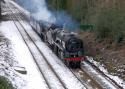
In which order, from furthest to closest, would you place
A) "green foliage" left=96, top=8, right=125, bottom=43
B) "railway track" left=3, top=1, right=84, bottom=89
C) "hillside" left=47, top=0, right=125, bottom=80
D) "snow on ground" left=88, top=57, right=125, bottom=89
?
1. "green foliage" left=96, top=8, right=125, bottom=43
2. "hillside" left=47, top=0, right=125, bottom=80
3. "snow on ground" left=88, top=57, right=125, bottom=89
4. "railway track" left=3, top=1, right=84, bottom=89

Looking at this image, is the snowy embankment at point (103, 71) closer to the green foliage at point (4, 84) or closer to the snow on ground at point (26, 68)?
the snow on ground at point (26, 68)

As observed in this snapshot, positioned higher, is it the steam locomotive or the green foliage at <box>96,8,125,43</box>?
the green foliage at <box>96,8,125,43</box>

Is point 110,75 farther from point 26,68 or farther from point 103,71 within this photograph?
point 26,68

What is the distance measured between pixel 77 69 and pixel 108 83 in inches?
179

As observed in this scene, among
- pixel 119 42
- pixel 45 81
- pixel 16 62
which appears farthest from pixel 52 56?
pixel 45 81

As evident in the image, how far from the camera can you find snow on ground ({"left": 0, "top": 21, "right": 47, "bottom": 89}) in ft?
72.0

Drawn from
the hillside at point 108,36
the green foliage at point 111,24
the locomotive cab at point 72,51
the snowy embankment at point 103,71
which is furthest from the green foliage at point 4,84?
the green foliage at point 111,24

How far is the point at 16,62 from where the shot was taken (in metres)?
28.0

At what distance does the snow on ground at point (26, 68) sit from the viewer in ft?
72.0

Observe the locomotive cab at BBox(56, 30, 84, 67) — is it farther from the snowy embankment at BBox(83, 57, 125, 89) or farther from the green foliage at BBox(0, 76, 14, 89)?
the green foliage at BBox(0, 76, 14, 89)

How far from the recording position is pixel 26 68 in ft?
87.0

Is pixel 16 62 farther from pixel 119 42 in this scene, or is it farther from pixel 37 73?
pixel 119 42

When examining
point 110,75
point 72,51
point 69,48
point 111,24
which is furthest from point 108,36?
point 110,75

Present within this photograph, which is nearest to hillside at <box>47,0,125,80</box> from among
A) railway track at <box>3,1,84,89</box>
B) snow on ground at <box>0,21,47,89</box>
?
railway track at <box>3,1,84,89</box>
